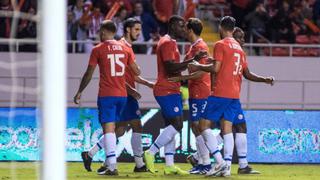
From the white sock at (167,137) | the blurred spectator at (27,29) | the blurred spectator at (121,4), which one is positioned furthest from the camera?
the blurred spectator at (121,4)

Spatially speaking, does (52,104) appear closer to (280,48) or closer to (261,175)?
(261,175)

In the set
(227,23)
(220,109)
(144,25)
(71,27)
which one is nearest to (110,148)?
(220,109)

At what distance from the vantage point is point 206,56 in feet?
43.8

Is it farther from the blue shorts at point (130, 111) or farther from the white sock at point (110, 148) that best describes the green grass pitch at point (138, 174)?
the blue shorts at point (130, 111)

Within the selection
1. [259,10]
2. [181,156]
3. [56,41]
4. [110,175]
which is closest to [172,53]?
[110,175]

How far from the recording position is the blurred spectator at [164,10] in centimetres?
2102

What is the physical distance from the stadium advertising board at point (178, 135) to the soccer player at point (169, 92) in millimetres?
3053

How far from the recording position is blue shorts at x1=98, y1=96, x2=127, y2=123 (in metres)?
13.2

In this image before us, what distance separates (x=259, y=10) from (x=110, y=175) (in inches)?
353

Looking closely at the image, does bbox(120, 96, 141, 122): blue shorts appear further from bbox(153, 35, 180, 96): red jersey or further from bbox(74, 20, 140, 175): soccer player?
bbox(74, 20, 140, 175): soccer player

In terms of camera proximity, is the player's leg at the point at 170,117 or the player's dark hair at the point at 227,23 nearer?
the player's dark hair at the point at 227,23

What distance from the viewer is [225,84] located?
12977 millimetres

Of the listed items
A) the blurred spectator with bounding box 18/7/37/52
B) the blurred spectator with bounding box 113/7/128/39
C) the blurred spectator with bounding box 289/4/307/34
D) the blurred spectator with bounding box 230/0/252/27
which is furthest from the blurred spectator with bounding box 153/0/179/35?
the blurred spectator with bounding box 18/7/37/52

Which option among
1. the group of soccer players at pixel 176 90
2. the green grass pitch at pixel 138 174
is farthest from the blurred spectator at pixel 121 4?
the group of soccer players at pixel 176 90
